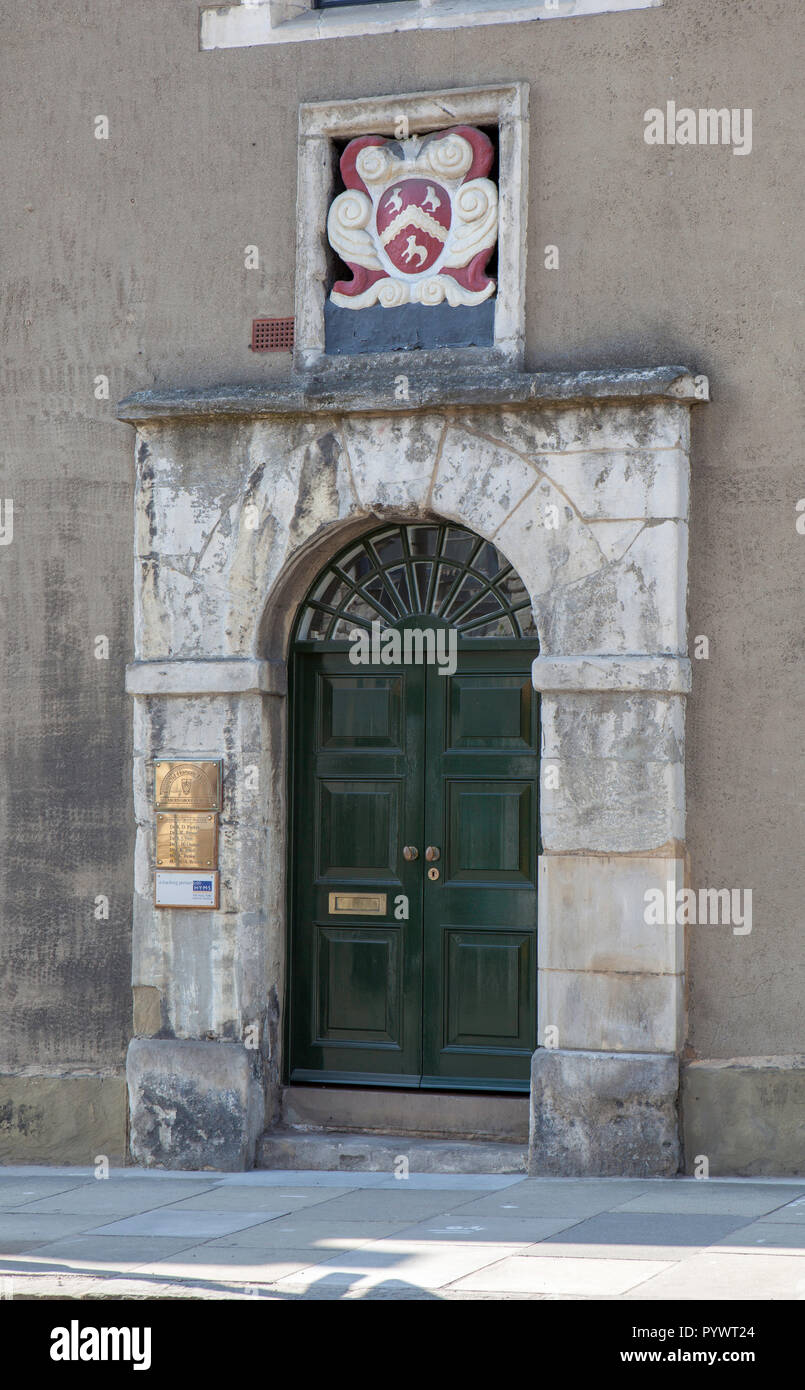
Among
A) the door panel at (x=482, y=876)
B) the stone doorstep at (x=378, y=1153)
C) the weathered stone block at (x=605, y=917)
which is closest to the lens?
the weathered stone block at (x=605, y=917)

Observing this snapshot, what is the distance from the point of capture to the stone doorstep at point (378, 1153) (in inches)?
305

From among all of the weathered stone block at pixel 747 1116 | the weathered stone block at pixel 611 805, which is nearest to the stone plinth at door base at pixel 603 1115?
the weathered stone block at pixel 747 1116

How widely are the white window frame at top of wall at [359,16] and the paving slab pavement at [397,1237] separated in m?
5.33

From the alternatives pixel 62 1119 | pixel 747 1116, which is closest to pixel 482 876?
pixel 747 1116

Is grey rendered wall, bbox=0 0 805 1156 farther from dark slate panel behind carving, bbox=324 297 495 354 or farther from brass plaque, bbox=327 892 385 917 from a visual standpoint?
brass plaque, bbox=327 892 385 917

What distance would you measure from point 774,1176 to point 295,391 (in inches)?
165

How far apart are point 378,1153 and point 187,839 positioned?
173 cm

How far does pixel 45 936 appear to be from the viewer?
28.0 feet

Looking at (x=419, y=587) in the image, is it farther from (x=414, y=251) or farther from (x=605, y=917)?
(x=605, y=917)

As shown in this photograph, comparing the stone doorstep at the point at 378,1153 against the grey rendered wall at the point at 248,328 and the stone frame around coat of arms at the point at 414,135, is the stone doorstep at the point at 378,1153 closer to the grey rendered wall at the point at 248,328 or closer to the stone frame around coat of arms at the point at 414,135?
the grey rendered wall at the point at 248,328

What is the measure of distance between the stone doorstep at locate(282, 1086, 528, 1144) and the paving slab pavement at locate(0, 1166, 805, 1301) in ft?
1.07

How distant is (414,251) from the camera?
8172mm

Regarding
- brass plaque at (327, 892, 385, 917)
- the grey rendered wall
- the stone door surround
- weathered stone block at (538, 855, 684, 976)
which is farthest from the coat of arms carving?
brass plaque at (327, 892, 385, 917)

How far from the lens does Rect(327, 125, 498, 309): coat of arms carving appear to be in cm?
805
